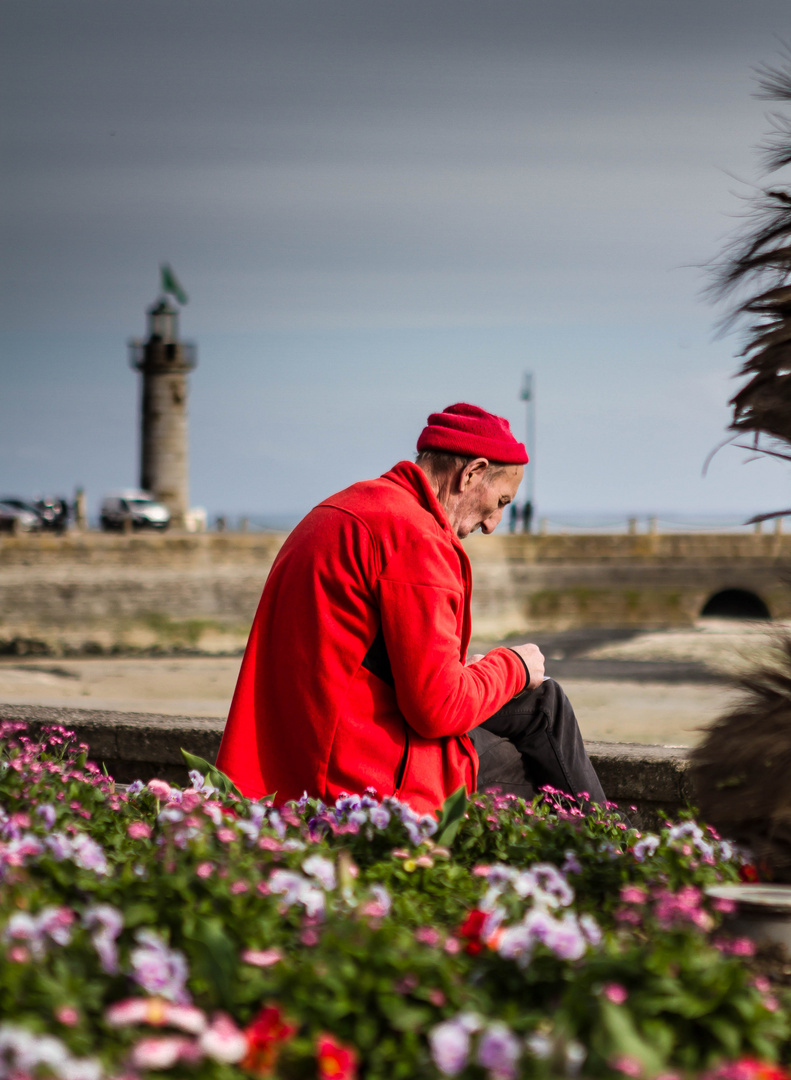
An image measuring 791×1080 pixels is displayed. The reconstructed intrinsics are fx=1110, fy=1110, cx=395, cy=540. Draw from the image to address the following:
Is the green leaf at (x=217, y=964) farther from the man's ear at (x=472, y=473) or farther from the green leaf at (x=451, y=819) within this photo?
the man's ear at (x=472, y=473)

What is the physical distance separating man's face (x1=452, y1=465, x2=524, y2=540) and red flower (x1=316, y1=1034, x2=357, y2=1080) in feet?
5.64

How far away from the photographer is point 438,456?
281cm

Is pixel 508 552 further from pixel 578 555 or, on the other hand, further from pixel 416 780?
pixel 416 780

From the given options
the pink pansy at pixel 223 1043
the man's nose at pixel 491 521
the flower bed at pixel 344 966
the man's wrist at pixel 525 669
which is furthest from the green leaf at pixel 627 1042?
the man's nose at pixel 491 521

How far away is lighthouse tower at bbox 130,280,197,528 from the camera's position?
150 ft

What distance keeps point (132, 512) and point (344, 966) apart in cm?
4364

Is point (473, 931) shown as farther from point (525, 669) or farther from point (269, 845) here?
point (525, 669)

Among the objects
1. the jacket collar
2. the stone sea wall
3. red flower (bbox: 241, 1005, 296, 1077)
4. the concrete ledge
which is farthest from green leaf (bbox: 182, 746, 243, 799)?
the stone sea wall

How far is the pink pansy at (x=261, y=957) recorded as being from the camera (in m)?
1.44

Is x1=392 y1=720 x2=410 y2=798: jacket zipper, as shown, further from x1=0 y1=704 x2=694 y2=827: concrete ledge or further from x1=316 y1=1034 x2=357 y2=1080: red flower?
x1=316 y1=1034 x2=357 y2=1080: red flower

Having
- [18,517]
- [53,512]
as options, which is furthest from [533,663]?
[53,512]

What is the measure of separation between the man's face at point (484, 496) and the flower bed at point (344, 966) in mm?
997

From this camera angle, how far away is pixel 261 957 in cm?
145

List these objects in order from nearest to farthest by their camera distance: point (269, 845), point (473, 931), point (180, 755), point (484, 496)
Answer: point (473, 931), point (269, 845), point (484, 496), point (180, 755)
